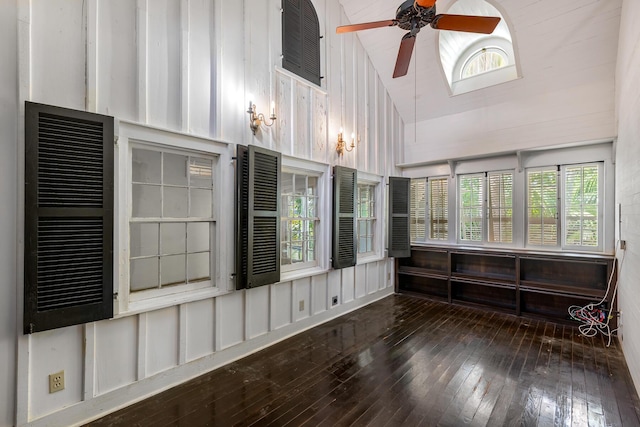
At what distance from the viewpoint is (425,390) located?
253cm

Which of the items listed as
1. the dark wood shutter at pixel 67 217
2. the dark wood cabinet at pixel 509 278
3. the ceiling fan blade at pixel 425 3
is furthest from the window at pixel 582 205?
the dark wood shutter at pixel 67 217

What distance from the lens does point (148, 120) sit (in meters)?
2.45

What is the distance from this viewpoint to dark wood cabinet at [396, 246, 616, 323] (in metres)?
4.05

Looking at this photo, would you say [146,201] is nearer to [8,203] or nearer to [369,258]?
[8,203]

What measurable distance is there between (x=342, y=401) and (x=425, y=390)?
74 cm

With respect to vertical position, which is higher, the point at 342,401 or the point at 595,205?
the point at 595,205

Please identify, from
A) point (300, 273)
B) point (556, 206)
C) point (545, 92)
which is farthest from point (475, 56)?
point (300, 273)

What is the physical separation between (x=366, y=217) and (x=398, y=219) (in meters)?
0.66

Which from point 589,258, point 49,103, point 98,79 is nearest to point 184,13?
point 98,79

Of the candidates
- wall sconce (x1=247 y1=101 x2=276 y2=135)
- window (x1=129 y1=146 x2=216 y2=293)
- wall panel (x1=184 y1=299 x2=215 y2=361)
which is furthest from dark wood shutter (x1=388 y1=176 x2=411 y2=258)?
wall panel (x1=184 y1=299 x2=215 y2=361)

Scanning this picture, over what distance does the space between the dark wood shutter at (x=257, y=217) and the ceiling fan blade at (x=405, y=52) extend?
183 centimetres

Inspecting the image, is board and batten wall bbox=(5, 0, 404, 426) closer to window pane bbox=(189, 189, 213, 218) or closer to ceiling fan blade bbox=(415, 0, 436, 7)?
window pane bbox=(189, 189, 213, 218)

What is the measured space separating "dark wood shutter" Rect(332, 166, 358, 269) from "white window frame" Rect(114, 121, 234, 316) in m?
1.68

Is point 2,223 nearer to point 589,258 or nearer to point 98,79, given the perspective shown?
point 98,79
